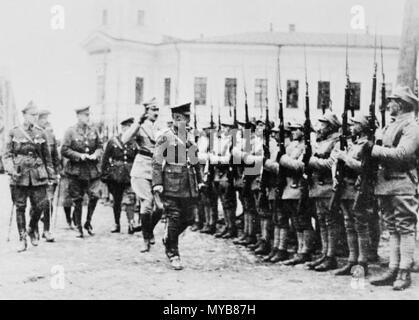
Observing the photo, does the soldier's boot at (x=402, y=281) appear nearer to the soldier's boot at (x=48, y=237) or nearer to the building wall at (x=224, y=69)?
the soldier's boot at (x=48, y=237)

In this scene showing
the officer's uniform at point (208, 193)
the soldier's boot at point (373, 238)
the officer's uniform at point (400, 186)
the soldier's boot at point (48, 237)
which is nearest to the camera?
the officer's uniform at point (400, 186)

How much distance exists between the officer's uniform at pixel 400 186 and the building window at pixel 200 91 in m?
25.7

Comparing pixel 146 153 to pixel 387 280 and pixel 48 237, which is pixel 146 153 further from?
pixel 387 280

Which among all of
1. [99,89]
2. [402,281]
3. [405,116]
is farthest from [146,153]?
[99,89]

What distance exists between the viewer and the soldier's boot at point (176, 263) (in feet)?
23.9

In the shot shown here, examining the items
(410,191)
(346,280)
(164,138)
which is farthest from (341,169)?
(164,138)

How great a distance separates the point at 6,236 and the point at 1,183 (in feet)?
43.1

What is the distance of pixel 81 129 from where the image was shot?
10203mm

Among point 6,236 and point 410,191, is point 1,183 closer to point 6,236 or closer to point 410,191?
point 6,236

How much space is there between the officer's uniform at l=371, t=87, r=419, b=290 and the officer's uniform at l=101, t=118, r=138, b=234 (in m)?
5.22

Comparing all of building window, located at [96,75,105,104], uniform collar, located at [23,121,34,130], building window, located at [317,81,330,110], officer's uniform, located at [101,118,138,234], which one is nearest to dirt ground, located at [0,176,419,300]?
officer's uniform, located at [101,118,138,234]

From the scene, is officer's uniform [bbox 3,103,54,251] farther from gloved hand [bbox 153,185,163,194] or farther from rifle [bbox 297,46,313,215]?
rifle [bbox 297,46,313,215]

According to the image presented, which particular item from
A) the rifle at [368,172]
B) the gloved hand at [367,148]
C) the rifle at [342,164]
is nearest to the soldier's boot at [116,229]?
the rifle at [342,164]

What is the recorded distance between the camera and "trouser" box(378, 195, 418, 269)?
6.27 metres
